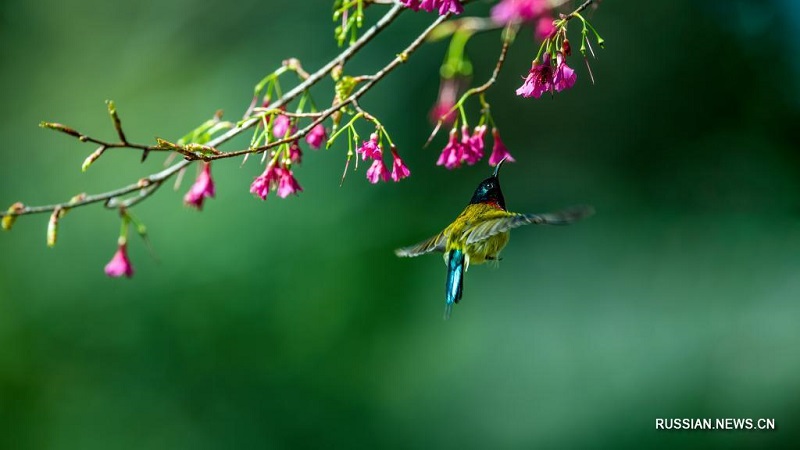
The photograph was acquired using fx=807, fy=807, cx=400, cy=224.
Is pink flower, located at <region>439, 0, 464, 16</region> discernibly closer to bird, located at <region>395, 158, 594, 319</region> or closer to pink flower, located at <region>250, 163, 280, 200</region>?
bird, located at <region>395, 158, 594, 319</region>

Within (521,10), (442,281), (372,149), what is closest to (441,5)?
(521,10)

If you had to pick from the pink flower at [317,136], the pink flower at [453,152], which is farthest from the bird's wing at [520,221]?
the pink flower at [317,136]

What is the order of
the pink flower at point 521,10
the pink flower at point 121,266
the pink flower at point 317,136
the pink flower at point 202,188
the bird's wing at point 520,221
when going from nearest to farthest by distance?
1. the bird's wing at point 520,221
2. the pink flower at point 521,10
3. the pink flower at point 317,136
4. the pink flower at point 202,188
5. the pink flower at point 121,266

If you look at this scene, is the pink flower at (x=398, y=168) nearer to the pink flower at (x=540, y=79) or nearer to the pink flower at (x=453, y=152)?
the pink flower at (x=453, y=152)

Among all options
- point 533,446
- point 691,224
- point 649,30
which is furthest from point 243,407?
point 649,30

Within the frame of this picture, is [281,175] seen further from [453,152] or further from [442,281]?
[442,281]

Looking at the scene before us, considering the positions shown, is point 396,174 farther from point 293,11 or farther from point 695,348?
point 293,11

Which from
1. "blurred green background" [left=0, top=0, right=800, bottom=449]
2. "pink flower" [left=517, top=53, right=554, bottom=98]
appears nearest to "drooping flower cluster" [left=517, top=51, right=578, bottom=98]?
"pink flower" [left=517, top=53, right=554, bottom=98]
